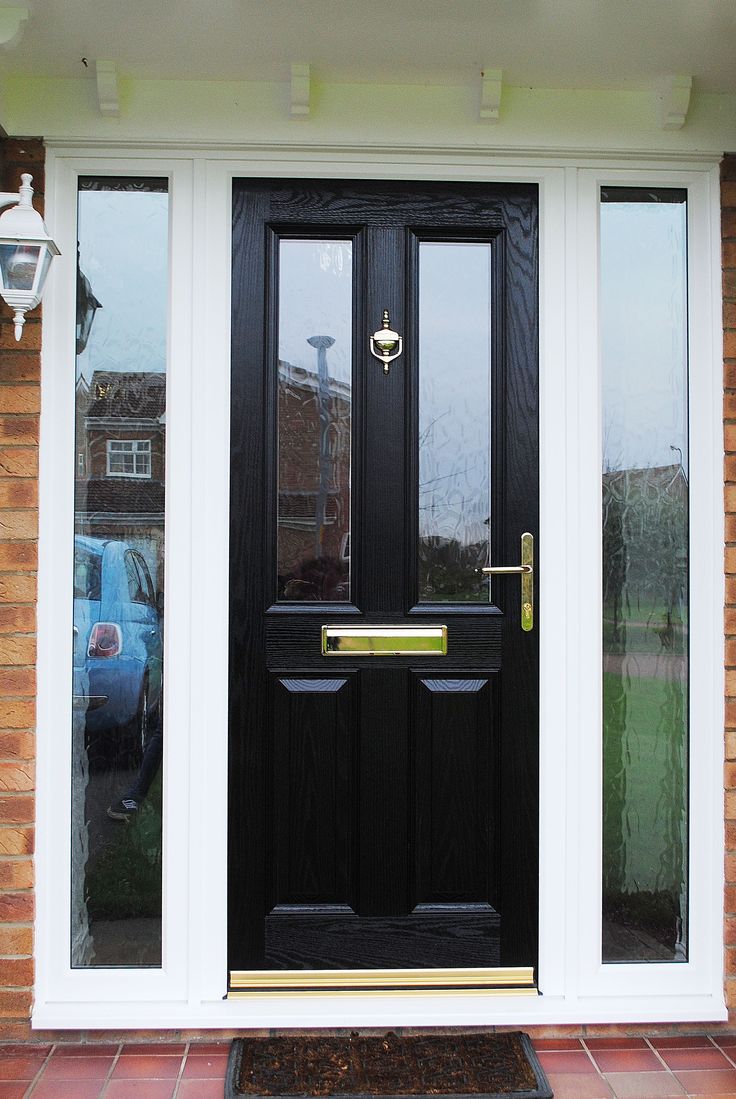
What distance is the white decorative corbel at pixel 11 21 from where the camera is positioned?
2.00m

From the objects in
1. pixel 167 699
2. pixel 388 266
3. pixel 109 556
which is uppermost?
pixel 388 266

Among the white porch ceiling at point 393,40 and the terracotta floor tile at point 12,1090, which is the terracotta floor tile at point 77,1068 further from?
the white porch ceiling at point 393,40

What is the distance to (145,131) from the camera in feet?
7.50

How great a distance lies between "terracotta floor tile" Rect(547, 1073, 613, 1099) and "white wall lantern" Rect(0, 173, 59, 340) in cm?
224

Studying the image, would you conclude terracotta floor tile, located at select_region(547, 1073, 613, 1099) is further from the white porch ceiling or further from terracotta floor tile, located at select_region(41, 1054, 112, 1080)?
the white porch ceiling

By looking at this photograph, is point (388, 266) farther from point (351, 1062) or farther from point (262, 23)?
point (351, 1062)

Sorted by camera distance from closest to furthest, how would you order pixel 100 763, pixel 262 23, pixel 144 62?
pixel 262 23, pixel 144 62, pixel 100 763

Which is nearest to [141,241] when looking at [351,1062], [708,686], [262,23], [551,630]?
[262,23]

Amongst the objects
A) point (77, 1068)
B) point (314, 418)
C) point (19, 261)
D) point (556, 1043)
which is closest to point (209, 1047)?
point (77, 1068)

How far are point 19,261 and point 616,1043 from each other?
250 cm

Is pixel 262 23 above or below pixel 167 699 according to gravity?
above

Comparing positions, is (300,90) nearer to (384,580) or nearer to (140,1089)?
(384,580)

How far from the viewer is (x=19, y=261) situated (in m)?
2.10

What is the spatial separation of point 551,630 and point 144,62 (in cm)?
181
